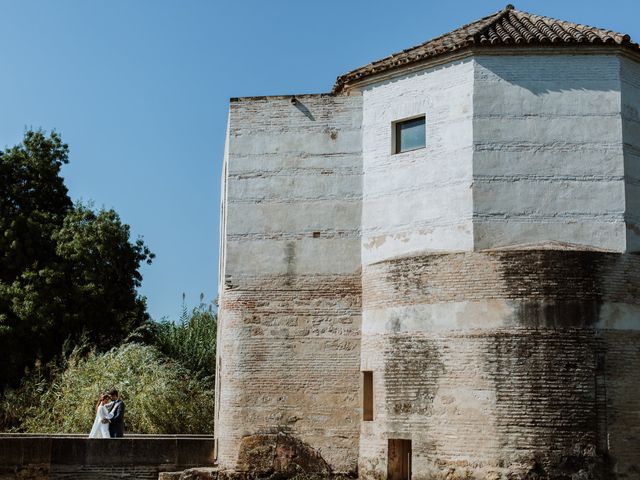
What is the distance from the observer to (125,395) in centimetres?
2441

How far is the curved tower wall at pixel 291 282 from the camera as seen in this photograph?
1792 cm

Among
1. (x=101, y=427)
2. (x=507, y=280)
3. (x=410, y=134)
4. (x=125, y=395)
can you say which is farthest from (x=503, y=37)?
(x=125, y=395)

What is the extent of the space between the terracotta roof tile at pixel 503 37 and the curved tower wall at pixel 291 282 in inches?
39.6

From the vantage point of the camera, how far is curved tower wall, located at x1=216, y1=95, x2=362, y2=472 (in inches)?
706

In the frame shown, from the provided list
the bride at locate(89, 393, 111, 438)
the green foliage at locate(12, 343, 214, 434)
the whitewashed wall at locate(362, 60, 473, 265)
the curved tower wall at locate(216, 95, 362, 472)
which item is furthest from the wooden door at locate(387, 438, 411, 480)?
the green foliage at locate(12, 343, 214, 434)

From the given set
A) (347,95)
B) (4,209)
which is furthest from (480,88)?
(4,209)

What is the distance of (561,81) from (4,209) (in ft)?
58.4

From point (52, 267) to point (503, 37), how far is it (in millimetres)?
15795

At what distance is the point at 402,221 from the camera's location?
1753cm

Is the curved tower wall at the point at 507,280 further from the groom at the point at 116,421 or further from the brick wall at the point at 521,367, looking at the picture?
the groom at the point at 116,421

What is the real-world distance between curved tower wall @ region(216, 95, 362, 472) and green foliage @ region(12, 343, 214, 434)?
5293 millimetres

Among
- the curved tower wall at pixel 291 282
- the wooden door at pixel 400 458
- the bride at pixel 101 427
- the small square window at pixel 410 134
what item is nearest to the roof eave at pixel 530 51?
the small square window at pixel 410 134

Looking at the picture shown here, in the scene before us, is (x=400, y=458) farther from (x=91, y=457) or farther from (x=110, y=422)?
(x=110, y=422)

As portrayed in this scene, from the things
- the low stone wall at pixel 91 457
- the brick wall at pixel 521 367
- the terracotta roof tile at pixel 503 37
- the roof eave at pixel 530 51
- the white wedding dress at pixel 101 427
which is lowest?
the low stone wall at pixel 91 457
